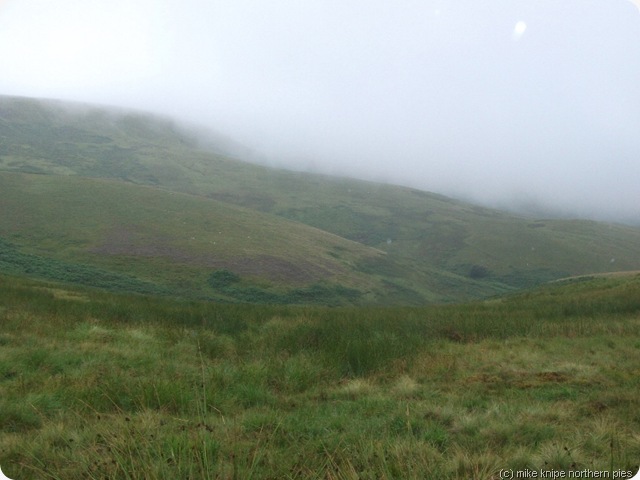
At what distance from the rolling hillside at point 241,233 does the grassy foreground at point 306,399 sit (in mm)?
37507

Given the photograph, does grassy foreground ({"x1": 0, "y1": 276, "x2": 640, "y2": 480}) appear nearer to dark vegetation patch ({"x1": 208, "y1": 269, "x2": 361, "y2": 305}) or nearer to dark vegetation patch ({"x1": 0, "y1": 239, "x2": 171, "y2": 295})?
dark vegetation patch ({"x1": 0, "y1": 239, "x2": 171, "y2": 295})

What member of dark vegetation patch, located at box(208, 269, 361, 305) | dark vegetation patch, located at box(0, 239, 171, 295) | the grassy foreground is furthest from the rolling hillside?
the grassy foreground

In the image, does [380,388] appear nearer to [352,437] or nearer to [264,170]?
[352,437]

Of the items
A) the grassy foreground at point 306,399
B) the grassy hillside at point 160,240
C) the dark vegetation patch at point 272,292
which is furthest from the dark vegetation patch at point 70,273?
the grassy foreground at point 306,399

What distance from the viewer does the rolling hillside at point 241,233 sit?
2213 inches

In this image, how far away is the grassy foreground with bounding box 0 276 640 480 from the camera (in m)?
4.60

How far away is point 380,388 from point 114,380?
15.0ft

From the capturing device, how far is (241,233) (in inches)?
2899

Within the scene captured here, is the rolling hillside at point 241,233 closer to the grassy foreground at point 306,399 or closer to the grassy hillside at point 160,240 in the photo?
the grassy hillside at point 160,240

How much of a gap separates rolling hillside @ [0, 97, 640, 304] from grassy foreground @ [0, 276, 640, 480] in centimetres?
3751

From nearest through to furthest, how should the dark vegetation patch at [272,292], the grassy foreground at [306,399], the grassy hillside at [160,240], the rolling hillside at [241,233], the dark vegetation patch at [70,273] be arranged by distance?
the grassy foreground at [306,399]
the dark vegetation patch at [70,273]
the dark vegetation patch at [272,292]
the grassy hillside at [160,240]
the rolling hillside at [241,233]

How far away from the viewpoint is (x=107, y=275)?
160 ft

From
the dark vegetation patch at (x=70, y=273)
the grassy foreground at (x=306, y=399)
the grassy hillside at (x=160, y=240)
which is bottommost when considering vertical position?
the dark vegetation patch at (x=70, y=273)

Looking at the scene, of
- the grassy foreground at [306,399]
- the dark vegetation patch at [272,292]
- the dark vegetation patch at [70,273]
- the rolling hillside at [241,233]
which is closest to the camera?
the grassy foreground at [306,399]
